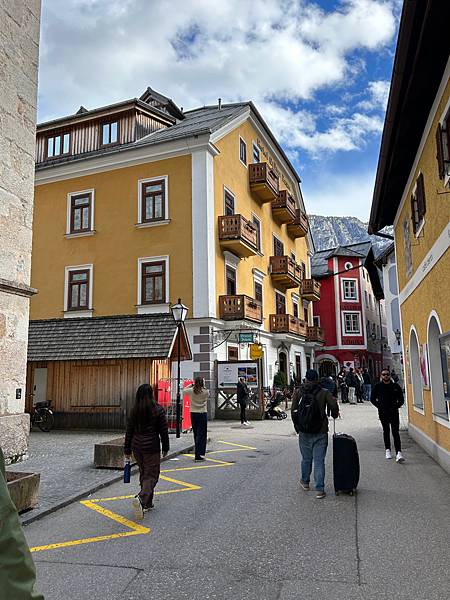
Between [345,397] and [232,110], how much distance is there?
55.6ft

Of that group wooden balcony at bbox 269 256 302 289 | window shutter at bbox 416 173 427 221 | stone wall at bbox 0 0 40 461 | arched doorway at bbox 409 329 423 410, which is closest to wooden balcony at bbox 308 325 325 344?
wooden balcony at bbox 269 256 302 289

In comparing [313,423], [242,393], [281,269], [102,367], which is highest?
[281,269]

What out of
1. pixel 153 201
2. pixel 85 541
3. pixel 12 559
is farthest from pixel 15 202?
pixel 153 201

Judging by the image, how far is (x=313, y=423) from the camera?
7750mm

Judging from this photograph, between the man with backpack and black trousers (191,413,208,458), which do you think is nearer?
the man with backpack

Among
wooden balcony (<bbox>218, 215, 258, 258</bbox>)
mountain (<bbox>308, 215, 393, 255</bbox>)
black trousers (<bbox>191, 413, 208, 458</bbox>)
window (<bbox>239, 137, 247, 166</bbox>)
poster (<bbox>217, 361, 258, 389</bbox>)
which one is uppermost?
mountain (<bbox>308, 215, 393, 255</bbox>)

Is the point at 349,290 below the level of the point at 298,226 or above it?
below

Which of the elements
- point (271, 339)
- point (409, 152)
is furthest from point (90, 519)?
point (271, 339)

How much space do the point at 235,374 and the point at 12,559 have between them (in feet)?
66.3

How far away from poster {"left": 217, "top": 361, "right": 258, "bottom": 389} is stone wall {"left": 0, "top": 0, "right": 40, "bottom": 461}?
11.5 meters

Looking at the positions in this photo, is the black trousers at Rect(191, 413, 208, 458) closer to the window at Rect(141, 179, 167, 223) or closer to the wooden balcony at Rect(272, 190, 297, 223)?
the window at Rect(141, 179, 167, 223)

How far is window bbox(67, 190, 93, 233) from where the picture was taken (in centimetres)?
2605

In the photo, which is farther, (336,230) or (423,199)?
(336,230)

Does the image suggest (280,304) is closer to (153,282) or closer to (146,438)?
(153,282)
